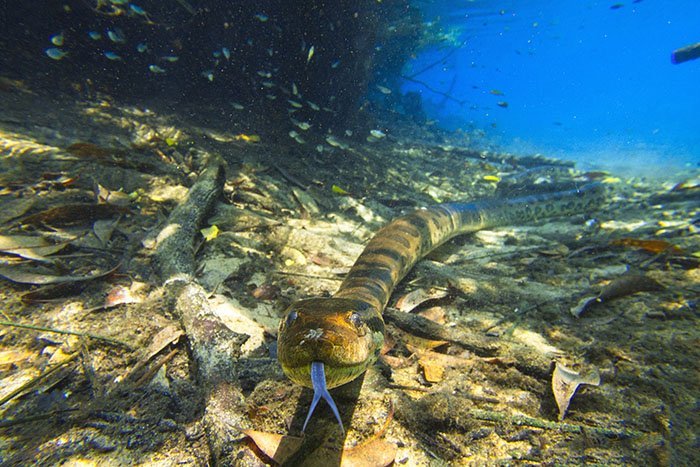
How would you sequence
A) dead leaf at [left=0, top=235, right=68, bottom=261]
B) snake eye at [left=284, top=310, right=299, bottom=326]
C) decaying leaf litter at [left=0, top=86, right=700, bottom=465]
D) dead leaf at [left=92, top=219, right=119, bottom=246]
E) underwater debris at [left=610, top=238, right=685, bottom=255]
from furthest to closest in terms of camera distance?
underwater debris at [left=610, top=238, right=685, bottom=255], dead leaf at [left=92, top=219, right=119, bottom=246], dead leaf at [left=0, top=235, right=68, bottom=261], snake eye at [left=284, top=310, right=299, bottom=326], decaying leaf litter at [left=0, top=86, right=700, bottom=465]

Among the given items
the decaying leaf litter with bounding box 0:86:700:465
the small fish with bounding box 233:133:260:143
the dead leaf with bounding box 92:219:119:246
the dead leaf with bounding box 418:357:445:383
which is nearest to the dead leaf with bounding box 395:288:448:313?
the decaying leaf litter with bounding box 0:86:700:465

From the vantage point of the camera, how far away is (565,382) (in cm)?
186

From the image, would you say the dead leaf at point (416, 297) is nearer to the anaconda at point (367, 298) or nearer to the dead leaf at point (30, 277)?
the anaconda at point (367, 298)

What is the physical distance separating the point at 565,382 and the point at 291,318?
180 cm

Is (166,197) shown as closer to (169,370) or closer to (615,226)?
(169,370)

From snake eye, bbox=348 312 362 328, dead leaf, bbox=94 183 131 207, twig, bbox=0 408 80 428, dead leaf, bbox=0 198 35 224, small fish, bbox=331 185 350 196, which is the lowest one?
twig, bbox=0 408 80 428

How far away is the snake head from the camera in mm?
1415

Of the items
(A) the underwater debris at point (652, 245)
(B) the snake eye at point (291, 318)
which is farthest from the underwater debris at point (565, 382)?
(A) the underwater debris at point (652, 245)

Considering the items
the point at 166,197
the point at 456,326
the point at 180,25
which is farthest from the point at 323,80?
the point at 456,326

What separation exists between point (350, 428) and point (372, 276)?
4.90 ft

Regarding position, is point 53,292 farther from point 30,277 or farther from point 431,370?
point 431,370

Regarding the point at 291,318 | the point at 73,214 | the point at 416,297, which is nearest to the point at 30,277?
the point at 73,214

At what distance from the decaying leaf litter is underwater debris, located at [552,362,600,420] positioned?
5 centimetres

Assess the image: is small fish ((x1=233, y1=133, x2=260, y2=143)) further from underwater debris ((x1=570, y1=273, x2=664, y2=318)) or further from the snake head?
underwater debris ((x1=570, y1=273, x2=664, y2=318))
